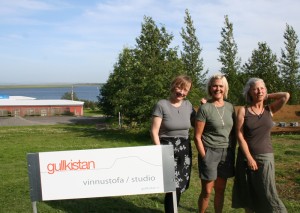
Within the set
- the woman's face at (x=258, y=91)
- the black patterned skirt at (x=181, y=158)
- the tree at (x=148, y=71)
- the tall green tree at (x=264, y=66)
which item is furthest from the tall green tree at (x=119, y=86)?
the woman's face at (x=258, y=91)

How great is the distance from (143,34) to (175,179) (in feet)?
51.1

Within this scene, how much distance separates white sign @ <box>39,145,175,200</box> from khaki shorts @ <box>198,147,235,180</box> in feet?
1.91

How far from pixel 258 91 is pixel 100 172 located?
78.3 inches

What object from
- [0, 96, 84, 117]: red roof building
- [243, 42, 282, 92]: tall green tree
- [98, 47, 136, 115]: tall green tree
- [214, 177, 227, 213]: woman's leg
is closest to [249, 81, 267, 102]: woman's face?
[214, 177, 227, 213]: woman's leg

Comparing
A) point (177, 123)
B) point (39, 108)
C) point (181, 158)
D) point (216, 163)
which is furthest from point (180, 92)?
point (39, 108)

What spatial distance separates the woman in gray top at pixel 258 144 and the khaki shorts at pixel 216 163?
157 millimetres

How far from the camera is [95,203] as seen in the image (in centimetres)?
580

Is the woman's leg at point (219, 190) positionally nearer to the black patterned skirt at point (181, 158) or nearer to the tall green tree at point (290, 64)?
the black patterned skirt at point (181, 158)

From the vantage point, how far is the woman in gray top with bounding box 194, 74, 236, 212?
14.2ft

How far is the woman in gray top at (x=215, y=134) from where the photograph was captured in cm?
432

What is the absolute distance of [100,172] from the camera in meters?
4.08

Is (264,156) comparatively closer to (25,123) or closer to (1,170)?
(1,170)

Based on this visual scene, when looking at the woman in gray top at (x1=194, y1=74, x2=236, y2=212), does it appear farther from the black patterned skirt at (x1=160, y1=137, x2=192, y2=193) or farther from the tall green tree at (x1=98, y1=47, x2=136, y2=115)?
the tall green tree at (x1=98, y1=47, x2=136, y2=115)

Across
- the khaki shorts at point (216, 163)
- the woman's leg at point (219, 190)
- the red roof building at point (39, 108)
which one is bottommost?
the red roof building at point (39, 108)
